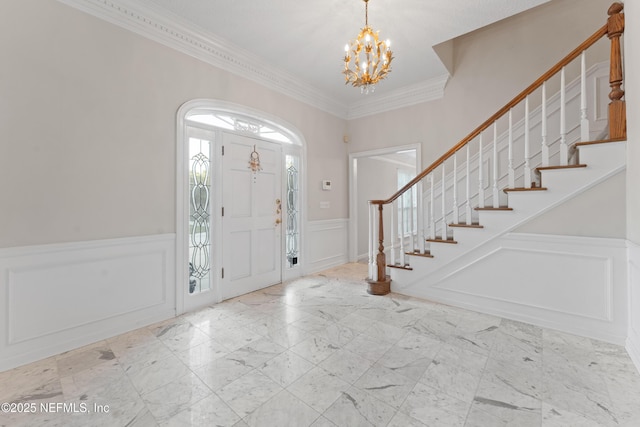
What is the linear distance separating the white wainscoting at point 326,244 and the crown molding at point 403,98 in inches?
82.5

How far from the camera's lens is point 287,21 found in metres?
2.86

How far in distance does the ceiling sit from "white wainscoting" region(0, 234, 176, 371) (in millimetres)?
2109

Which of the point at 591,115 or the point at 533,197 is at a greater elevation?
the point at 591,115

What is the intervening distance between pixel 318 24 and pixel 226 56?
1189mm

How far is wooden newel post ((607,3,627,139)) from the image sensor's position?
2.19 metres

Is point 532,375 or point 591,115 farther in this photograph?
point 591,115

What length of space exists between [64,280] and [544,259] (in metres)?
4.24

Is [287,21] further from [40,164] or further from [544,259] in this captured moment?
[544,259]

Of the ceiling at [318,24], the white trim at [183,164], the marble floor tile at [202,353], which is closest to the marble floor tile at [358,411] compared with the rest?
the marble floor tile at [202,353]

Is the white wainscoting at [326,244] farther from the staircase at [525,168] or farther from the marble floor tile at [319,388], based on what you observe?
the marble floor tile at [319,388]

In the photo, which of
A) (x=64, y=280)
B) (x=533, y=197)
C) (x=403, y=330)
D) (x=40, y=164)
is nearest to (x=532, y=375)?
(x=403, y=330)

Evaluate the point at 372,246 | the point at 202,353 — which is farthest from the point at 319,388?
the point at 372,246

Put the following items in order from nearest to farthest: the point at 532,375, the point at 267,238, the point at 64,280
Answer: the point at 532,375 → the point at 64,280 → the point at 267,238

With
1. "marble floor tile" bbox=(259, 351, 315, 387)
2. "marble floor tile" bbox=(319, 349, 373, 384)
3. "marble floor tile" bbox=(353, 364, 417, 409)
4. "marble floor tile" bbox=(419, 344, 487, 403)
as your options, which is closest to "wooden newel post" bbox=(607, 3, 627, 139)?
"marble floor tile" bbox=(419, 344, 487, 403)
